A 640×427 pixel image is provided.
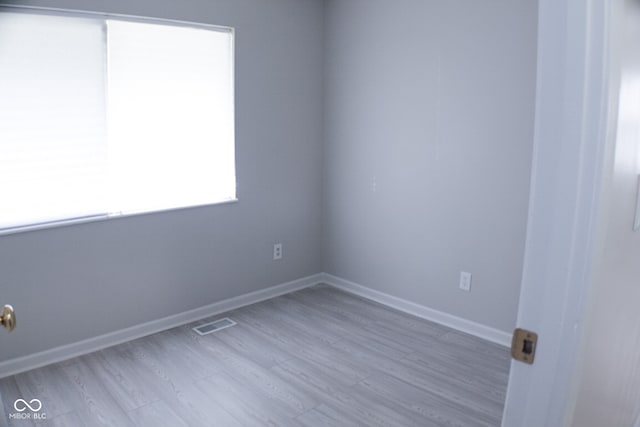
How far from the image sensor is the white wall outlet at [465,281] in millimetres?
3373

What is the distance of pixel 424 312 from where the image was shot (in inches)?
144

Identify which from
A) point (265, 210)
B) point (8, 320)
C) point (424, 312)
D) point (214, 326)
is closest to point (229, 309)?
point (214, 326)

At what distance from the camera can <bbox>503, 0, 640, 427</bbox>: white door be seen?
777 millimetres

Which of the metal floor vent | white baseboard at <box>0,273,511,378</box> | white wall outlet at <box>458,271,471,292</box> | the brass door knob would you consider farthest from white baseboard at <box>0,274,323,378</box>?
the brass door knob

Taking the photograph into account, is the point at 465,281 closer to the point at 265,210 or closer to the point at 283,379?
the point at 283,379

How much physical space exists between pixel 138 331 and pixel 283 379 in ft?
3.70

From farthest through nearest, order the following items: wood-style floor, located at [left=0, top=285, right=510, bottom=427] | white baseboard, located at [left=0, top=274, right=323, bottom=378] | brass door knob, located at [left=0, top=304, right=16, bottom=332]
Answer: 1. white baseboard, located at [left=0, top=274, right=323, bottom=378]
2. wood-style floor, located at [left=0, top=285, right=510, bottom=427]
3. brass door knob, located at [left=0, top=304, right=16, bottom=332]

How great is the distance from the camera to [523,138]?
301 cm

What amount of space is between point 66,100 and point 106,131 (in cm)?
29

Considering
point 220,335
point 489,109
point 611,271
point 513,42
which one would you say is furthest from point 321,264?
point 611,271

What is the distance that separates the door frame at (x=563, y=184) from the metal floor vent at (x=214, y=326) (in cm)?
277

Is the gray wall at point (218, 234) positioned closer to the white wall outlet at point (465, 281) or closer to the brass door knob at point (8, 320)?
the white wall outlet at point (465, 281)

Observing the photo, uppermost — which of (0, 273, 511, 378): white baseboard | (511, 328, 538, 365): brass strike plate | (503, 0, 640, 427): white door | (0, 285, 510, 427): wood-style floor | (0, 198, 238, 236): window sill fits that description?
(503, 0, 640, 427): white door

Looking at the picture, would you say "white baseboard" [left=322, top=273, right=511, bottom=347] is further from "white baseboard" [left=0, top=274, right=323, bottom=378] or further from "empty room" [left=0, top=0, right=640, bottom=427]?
"white baseboard" [left=0, top=274, right=323, bottom=378]
